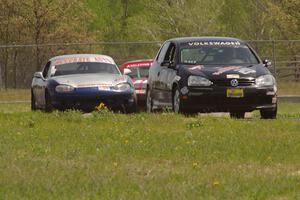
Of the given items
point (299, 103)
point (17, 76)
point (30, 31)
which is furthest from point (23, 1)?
point (299, 103)

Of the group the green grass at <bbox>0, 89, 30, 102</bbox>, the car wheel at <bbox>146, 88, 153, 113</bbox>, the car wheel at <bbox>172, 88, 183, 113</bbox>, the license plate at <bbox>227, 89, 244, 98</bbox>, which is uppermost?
the license plate at <bbox>227, 89, 244, 98</bbox>

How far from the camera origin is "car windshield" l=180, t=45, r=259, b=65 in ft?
58.3

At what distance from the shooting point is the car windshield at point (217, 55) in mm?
17781

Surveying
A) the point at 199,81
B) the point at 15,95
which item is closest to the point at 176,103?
the point at 199,81

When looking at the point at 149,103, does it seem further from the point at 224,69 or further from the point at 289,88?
the point at 289,88

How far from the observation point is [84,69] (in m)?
19.8

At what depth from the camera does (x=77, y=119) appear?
49.5 ft

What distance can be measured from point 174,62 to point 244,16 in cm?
4615

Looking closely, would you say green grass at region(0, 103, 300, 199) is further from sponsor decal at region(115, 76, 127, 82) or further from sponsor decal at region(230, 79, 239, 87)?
sponsor decal at region(115, 76, 127, 82)

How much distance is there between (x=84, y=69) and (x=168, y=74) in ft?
7.93

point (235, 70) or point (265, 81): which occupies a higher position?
point (235, 70)

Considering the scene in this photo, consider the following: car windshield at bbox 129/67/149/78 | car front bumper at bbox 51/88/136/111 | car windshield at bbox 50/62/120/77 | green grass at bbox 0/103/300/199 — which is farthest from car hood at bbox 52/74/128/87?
car windshield at bbox 129/67/149/78

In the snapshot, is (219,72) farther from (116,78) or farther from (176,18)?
(176,18)

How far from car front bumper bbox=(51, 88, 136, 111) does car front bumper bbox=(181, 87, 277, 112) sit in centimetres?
168
